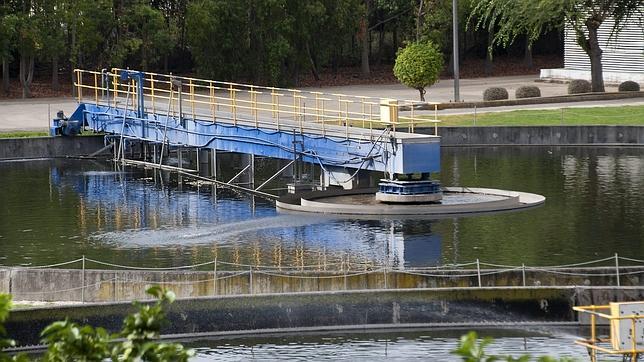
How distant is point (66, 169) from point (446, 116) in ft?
52.7

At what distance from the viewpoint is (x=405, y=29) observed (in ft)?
276

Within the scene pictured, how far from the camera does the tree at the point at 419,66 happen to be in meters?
62.3

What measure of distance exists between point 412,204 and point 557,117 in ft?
69.9

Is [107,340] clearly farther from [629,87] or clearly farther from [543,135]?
[629,87]

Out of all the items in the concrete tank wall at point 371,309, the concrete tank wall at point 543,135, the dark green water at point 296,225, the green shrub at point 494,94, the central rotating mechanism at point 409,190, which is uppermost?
the green shrub at point 494,94

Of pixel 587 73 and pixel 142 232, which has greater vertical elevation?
pixel 587 73

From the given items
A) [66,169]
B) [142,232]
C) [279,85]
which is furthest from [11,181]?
[279,85]

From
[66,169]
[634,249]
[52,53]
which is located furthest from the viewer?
[52,53]

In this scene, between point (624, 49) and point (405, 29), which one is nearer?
point (624, 49)

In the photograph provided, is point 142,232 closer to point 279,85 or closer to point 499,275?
point 499,275

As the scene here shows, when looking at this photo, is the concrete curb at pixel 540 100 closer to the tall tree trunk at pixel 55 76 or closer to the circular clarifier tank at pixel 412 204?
the tall tree trunk at pixel 55 76

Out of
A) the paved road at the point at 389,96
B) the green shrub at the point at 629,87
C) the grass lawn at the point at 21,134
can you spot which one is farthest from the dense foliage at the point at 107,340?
the green shrub at the point at 629,87

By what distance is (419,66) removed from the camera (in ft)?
204

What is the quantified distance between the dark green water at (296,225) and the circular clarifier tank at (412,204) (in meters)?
0.51
